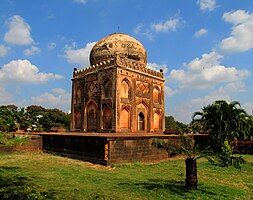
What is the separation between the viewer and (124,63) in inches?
901

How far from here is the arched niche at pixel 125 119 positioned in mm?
22156

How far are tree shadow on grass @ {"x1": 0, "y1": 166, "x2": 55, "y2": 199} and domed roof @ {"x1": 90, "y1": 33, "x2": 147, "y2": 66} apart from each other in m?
15.3

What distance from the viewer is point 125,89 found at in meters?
22.9

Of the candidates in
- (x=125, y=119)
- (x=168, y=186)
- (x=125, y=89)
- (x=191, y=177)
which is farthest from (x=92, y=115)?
(x=191, y=177)

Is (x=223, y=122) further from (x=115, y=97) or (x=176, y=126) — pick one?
(x=115, y=97)

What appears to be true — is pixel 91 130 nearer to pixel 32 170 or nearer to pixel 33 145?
pixel 33 145

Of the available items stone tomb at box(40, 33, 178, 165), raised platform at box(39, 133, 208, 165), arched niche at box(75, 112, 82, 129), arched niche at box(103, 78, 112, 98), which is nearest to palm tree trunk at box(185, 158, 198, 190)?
raised platform at box(39, 133, 208, 165)

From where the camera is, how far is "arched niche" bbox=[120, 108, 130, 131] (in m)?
22.2

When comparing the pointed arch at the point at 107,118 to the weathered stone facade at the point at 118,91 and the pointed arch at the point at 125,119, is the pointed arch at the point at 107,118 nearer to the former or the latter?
the weathered stone facade at the point at 118,91

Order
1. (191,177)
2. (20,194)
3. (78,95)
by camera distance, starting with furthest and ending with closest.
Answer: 1. (78,95)
2. (191,177)
3. (20,194)

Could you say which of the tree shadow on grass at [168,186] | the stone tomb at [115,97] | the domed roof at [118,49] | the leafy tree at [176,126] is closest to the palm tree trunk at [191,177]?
the tree shadow on grass at [168,186]

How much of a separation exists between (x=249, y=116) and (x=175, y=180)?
1237 cm

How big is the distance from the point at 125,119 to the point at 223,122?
7.27 m

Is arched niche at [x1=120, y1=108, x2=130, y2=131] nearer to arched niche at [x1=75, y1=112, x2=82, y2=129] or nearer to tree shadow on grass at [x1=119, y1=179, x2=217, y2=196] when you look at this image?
arched niche at [x1=75, y1=112, x2=82, y2=129]
